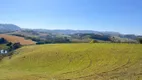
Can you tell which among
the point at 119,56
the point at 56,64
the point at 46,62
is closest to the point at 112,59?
the point at 119,56

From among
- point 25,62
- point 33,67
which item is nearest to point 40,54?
point 25,62

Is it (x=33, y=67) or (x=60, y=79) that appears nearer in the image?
(x=60, y=79)

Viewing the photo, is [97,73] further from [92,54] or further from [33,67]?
[33,67]

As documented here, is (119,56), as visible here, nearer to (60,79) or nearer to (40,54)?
(60,79)

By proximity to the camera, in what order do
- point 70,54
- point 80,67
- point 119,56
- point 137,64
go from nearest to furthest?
point 137,64 < point 80,67 < point 119,56 < point 70,54

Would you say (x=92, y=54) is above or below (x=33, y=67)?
above

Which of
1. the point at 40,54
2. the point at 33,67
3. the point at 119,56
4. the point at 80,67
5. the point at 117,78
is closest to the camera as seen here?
the point at 117,78
